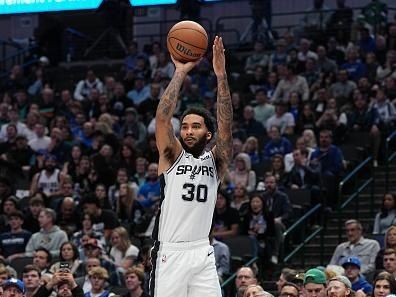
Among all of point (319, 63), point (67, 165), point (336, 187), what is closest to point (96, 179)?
point (67, 165)

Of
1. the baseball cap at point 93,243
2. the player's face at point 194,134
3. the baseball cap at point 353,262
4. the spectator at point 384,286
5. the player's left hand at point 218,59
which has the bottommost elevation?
the spectator at point 384,286

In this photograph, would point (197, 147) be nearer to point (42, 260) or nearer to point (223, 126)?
point (223, 126)

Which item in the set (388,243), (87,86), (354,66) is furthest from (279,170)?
(87,86)

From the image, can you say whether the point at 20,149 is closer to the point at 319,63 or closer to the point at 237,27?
the point at 319,63

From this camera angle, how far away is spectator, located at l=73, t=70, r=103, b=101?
81.0 ft

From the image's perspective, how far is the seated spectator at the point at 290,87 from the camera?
859 inches

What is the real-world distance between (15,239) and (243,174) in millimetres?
3637

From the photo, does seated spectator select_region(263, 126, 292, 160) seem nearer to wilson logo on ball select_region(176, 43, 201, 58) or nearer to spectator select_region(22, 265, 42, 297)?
spectator select_region(22, 265, 42, 297)

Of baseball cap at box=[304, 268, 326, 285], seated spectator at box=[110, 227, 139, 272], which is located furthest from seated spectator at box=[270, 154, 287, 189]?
baseball cap at box=[304, 268, 326, 285]

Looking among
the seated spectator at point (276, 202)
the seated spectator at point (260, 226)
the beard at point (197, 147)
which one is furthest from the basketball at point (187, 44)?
the seated spectator at point (276, 202)

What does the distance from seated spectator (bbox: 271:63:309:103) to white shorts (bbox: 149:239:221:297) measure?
39.7 ft

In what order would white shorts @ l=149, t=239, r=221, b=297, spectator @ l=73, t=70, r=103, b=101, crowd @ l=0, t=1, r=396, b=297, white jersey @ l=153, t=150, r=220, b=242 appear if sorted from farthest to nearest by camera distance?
spectator @ l=73, t=70, r=103, b=101 → crowd @ l=0, t=1, r=396, b=297 → white jersey @ l=153, t=150, r=220, b=242 → white shorts @ l=149, t=239, r=221, b=297

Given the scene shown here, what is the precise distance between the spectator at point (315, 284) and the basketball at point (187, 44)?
3736mm

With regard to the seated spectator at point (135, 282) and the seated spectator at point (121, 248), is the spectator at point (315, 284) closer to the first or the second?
the seated spectator at point (135, 282)
